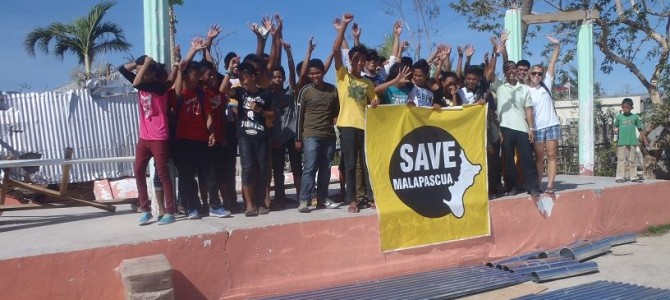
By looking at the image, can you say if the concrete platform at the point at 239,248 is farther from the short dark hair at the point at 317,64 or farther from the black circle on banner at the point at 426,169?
the short dark hair at the point at 317,64

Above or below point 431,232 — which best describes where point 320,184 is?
above

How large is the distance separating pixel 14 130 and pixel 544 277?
32.3 ft

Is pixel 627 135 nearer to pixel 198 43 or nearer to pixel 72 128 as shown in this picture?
pixel 198 43

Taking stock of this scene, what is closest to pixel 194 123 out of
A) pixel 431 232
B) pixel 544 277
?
pixel 431 232

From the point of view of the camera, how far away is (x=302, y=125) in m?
6.11

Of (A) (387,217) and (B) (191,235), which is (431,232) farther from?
(B) (191,235)

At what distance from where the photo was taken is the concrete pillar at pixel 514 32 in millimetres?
8742

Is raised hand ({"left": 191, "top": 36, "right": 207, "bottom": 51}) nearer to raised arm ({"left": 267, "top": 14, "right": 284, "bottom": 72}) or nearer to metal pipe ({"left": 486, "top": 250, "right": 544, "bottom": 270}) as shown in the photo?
raised arm ({"left": 267, "top": 14, "right": 284, "bottom": 72})

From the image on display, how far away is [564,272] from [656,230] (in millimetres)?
3039

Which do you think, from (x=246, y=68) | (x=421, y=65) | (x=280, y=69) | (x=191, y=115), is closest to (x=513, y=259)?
(x=421, y=65)

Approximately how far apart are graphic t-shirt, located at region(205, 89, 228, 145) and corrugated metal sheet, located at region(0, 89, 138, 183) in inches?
270

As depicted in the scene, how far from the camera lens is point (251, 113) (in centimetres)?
577

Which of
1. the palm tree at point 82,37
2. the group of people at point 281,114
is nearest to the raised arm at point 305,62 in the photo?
the group of people at point 281,114

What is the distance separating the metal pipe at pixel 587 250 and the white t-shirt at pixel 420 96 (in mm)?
2206
